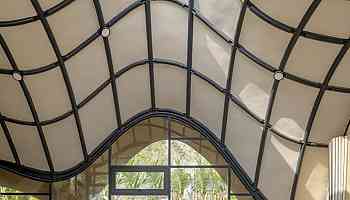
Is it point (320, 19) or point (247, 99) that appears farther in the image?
point (247, 99)

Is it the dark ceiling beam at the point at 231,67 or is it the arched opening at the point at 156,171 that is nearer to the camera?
the dark ceiling beam at the point at 231,67

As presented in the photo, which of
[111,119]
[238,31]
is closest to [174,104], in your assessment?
[111,119]

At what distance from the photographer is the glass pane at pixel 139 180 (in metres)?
16.5

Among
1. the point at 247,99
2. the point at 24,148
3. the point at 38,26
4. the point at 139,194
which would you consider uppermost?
the point at 38,26

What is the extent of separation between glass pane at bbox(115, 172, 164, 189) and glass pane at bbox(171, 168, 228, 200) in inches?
17.8

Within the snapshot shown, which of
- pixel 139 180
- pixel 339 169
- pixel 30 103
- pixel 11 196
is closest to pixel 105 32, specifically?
pixel 30 103

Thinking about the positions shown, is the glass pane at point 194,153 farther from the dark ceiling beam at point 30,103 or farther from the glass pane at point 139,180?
the dark ceiling beam at point 30,103

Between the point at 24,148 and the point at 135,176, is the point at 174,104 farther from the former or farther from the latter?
the point at 24,148

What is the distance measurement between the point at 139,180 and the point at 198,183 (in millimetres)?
1771

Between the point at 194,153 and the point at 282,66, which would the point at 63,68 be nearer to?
the point at 194,153

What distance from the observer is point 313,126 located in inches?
565

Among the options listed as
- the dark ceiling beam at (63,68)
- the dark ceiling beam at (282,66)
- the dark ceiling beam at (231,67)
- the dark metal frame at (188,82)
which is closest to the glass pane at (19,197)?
the dark metal frame at (188,82)

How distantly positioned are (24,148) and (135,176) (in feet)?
11.0

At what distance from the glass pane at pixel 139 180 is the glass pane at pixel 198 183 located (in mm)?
451
